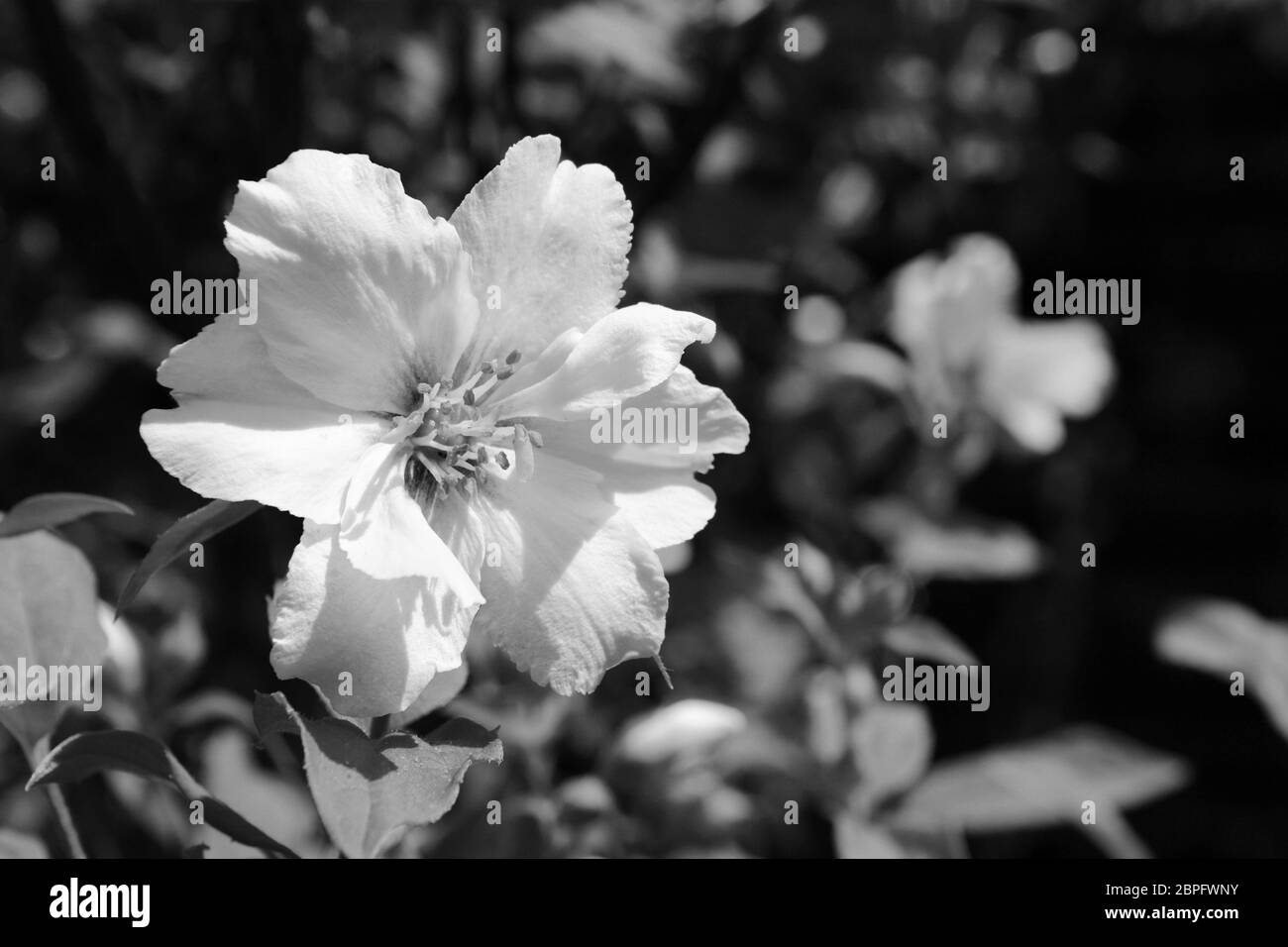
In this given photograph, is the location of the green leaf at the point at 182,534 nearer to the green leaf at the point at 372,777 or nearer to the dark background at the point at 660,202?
the green leaf at the point at 372,777

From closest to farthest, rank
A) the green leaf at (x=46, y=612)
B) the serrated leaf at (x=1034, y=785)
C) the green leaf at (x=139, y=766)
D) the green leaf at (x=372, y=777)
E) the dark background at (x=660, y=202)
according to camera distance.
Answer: the green leaf at (x=372, y=777)
the green leaf at (x=139, y=766)
the green leaf at (x=46, y=612)
the dark background at (x=660, y=202)
the serrated leaf at (x=1034, y=785)

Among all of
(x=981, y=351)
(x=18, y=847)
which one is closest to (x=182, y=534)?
(x=18, y=847)

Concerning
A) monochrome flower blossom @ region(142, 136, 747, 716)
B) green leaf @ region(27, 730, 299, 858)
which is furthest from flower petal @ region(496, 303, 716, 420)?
green leaf @ region(27, 730, 299, 858)

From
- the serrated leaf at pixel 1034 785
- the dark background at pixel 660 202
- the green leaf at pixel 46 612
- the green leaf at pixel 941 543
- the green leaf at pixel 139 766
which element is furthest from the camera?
the green leaf at pixel 941 543

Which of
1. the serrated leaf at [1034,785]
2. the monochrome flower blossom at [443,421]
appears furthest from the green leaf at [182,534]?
the serrated leaf at [1034,785]
